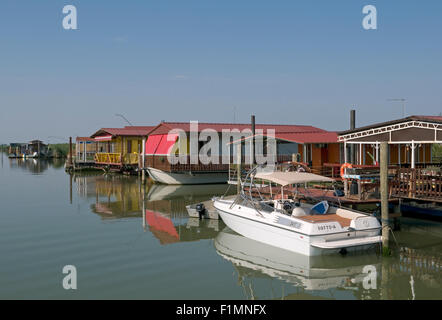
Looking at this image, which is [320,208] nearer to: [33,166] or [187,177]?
[187,177]

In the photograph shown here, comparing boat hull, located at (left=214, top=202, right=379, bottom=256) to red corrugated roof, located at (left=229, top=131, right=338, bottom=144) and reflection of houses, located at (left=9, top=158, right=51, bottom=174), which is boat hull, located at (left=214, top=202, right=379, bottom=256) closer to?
red corrugated roof, located at (left=229, top=131, right=338, bottom=144)

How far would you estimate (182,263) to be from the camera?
37.1 ft

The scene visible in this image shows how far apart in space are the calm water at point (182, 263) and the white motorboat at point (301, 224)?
15.0 inches

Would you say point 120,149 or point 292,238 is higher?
point 120,149

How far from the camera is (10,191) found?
1053 inches

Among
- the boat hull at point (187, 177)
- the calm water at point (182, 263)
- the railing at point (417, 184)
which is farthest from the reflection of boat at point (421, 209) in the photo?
the boat hull at point (187, 177)

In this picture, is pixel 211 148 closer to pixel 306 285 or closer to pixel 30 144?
pixel 306 285

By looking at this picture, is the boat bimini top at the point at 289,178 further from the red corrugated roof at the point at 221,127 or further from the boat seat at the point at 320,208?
the red corrugated roof at the point at 221,127

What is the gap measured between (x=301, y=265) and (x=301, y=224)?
3.56 feet

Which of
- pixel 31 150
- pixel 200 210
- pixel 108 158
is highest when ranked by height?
pixel 31 150

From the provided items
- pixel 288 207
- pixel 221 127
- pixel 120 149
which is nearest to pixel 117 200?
pixel 288 207

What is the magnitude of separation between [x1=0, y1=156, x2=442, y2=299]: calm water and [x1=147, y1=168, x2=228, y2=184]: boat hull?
12.3m

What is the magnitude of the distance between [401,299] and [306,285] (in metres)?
2.00
